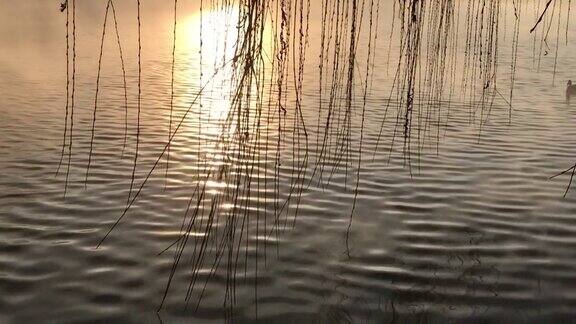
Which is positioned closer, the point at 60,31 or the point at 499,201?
the point at 499,201

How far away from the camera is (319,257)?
286 inches

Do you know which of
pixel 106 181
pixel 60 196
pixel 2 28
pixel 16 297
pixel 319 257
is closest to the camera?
pixel 16 297

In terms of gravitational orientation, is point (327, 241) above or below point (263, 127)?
below

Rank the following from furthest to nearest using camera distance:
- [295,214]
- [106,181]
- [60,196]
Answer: [106,181], [60,196], [295,214]

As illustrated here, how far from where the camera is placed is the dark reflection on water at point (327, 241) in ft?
20.0

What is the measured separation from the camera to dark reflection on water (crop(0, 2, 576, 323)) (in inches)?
240

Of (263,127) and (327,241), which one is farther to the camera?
(263,127)

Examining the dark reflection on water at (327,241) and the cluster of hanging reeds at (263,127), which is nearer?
the cluster of hanging reeds at (263,127)

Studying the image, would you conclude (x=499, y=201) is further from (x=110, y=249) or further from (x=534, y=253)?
(x=110, y=249)

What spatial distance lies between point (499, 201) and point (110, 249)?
5.39m

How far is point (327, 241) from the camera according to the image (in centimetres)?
774

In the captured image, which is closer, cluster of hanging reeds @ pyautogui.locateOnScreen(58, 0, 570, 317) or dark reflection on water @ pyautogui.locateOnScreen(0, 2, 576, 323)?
cluster of hanging reeds @ pyautogui.locateOnScreen(58, 0, 570, 317)

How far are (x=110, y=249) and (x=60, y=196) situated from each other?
2.24 m

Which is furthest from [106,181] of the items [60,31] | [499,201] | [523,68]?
[60,31]
